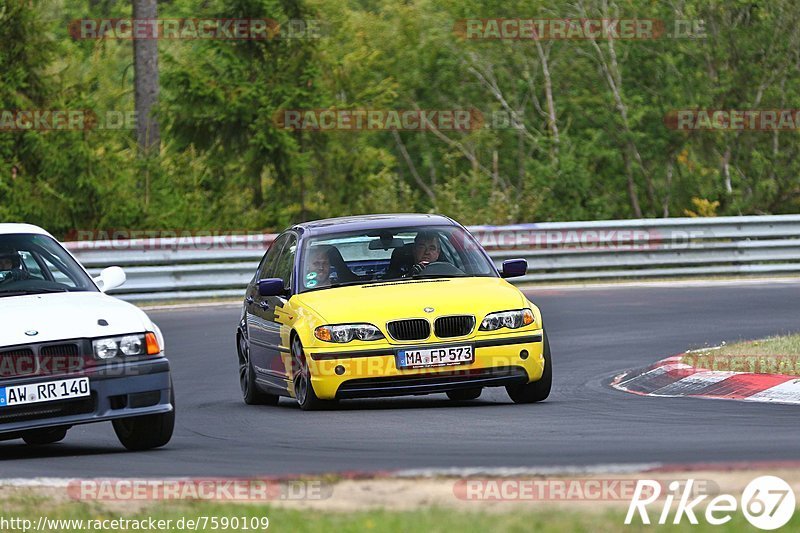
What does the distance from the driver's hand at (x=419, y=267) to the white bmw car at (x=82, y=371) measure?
10.4 ft

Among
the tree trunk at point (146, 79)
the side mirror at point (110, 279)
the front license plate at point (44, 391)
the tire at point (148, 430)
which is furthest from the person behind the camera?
the tree trunk at point (146, 79)

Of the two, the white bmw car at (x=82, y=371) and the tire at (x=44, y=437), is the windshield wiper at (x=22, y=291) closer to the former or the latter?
the white bmw car at (x=82, y=371)

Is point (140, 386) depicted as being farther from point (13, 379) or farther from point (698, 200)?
point (698, 200)

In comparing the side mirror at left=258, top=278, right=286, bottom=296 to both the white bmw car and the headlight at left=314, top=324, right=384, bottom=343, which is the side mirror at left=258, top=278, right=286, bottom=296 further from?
the white bmw car

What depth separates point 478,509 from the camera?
6723 millimetres

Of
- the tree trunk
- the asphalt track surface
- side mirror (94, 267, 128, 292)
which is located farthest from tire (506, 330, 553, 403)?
the tree trunk

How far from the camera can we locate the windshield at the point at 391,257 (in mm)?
12977

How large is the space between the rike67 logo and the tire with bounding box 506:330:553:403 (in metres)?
5.07

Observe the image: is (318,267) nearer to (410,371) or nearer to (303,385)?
(303,385)

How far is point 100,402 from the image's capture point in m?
9.87

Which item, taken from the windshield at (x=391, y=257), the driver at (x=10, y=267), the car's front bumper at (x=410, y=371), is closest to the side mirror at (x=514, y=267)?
the windshield at (x=391, y=257)

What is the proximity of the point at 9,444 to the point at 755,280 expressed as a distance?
15869 mm

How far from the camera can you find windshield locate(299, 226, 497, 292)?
13.0 metres

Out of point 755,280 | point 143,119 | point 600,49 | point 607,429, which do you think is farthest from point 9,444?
point 600,49
